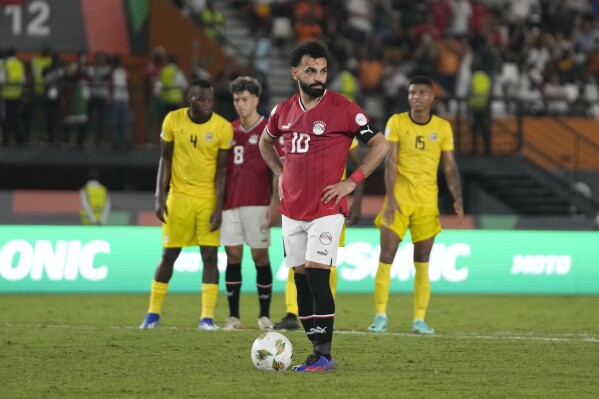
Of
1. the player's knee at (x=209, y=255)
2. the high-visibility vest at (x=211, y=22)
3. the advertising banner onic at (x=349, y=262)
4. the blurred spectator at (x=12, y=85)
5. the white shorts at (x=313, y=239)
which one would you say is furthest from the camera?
the high-visibility vest at (x=211, y=22)

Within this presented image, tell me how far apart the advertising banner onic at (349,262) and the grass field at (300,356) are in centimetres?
181

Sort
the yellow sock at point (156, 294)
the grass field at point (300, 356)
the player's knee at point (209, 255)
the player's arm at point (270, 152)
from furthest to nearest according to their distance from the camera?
the player's knee at point (209, 255) < the yellow sock at point (156, 294) < the player's arm at point (270, 152) < the grass field at point (300, 356)

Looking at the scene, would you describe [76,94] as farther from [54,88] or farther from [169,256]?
[169,256]

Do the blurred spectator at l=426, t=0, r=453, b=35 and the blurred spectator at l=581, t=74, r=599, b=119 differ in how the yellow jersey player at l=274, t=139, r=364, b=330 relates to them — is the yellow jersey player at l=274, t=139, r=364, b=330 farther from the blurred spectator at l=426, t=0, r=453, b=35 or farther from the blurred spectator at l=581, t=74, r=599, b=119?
the blurred spectator at l=426, t=0, r=453, b=35

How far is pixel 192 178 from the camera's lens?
12141 millimetres

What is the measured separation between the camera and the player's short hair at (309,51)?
9.16 m

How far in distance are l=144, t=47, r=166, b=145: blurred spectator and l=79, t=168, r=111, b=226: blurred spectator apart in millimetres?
1876

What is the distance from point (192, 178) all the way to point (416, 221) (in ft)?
6.92

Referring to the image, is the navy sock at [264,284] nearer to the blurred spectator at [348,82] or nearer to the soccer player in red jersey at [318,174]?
the soccer player in red jersey at [318,174]

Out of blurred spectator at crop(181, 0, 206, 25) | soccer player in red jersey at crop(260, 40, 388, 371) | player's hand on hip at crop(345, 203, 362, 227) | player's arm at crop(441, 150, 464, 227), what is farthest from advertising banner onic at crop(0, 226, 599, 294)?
blurred spectator at crop(181, 0, 206, 25)

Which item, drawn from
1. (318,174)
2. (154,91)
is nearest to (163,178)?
(318,174)

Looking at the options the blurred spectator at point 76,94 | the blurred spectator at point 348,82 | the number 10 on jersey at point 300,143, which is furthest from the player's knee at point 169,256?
the blurred spectator at point 348,82

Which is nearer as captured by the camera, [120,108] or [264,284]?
[264,284]

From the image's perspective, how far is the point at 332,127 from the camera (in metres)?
9.29
